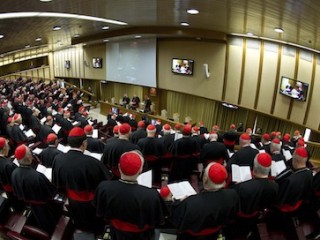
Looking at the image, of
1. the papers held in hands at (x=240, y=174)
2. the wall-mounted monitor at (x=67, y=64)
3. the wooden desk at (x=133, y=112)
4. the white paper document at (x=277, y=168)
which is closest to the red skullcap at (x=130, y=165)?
the papers held in hands at (x=240, y=174)

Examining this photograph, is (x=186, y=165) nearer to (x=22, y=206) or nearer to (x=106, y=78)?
(x=22, y=206)

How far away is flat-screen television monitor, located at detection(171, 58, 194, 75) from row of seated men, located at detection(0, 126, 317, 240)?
9961 mm

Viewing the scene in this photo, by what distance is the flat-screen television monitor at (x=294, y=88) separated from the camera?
8750 millimetres

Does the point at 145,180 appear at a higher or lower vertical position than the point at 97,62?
lower

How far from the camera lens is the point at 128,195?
2.64 meters

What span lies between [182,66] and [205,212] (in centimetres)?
1139

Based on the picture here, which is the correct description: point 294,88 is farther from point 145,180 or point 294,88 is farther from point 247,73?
point 145,180

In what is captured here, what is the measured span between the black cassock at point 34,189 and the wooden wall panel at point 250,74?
9019 mm

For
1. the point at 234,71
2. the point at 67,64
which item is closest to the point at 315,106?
the point at 234,71

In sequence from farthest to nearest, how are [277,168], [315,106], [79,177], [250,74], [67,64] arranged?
[67,64] → [250,74] → [315,106] → [277,168] → [79,177]

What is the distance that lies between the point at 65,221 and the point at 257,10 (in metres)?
4.81

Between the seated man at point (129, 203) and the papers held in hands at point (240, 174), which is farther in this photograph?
the papers held in hands at point (240, 174)

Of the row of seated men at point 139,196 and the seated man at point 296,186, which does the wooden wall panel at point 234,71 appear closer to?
the row of seated men at point 139,196

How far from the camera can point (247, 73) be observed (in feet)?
36.0
